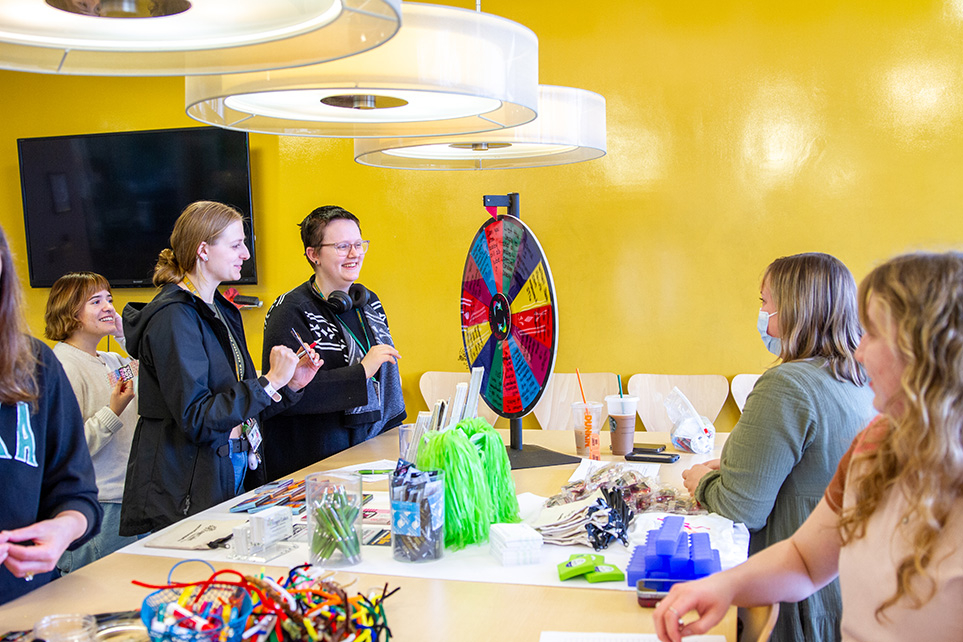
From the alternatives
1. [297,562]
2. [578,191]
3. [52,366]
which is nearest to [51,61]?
[52,366]

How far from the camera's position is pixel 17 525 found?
146 cm

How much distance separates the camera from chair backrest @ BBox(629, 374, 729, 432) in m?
3.96

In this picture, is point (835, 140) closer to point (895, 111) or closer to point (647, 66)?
point (895, 111)

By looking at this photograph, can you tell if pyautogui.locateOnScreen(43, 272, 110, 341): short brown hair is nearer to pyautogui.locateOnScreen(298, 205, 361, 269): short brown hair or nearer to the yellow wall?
pyautogui.locateOnScreen(298, 205, 361, 269): short brown hair

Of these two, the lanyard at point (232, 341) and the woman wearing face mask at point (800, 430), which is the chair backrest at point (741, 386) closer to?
the woman wearing face mask at point (800, 430)

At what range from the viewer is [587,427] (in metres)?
2.59

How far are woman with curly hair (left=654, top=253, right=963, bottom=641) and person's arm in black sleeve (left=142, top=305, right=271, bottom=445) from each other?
1389mm

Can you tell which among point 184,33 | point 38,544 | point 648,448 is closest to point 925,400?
point 184,33

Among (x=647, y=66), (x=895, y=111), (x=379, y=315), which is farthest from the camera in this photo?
(x=647, y=66)

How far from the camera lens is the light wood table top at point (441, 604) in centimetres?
128

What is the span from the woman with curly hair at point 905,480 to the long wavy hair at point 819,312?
2.20 ft

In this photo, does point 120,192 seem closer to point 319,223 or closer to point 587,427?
point 319,223

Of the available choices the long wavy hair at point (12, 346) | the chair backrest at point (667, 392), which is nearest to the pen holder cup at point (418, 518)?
the long wavy hair at point (12, 346)

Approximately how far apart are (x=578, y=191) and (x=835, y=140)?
1.25 metres
